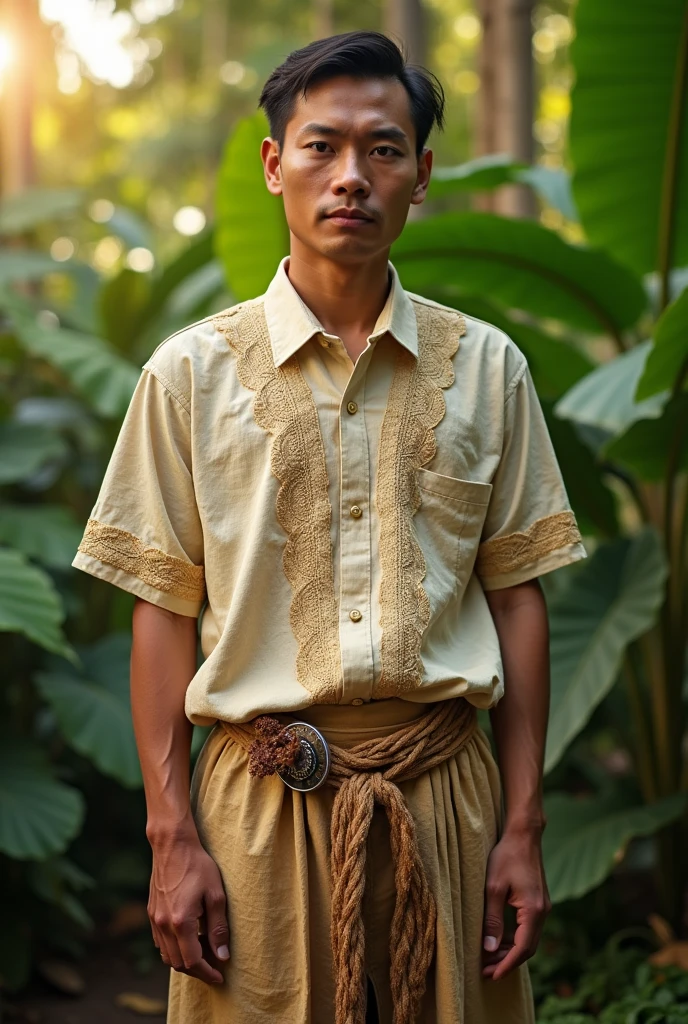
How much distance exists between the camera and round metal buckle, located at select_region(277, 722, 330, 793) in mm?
1404

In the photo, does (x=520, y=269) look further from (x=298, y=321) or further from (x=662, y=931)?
(x=662, y=931)

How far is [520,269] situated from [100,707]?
159cm

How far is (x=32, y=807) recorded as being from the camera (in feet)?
8.95

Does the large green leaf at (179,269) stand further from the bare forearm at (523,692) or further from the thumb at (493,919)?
the thumb at (493,919)

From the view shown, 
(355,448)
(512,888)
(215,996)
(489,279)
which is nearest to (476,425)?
(355,448)

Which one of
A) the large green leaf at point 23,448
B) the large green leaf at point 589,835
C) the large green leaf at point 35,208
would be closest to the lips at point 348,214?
the large green leaf at point 589,835

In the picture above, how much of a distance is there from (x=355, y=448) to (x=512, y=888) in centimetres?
62

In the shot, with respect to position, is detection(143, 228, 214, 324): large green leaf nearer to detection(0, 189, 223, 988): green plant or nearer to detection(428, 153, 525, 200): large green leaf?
detection(0, 189, 223, 988): green plant

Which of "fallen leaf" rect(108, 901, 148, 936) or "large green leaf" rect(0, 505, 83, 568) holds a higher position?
"large green leaf" rect(0, 505, 83, 568)

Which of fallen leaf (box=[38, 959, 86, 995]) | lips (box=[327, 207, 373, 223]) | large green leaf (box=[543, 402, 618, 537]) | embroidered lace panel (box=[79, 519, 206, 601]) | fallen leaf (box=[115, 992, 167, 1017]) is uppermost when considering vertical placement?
lips (box=[327, 207, 373, 223])

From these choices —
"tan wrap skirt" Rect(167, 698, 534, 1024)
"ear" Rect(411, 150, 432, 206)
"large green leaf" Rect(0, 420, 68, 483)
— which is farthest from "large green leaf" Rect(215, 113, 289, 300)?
"tan wrap skirt" Rect(167, 698, 534, 1024)

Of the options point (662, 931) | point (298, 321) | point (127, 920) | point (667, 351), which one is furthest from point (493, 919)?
point (127, 920)

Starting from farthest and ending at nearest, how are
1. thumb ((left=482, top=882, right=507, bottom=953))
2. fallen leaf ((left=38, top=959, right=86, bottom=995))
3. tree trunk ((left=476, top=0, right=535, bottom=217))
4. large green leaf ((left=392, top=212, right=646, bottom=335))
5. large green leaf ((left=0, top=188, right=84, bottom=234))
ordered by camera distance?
large green leaf ((left=0, top=188, right=84, bottom=234)) < tree trunk ((left=476, top=0, right=535, bottom=217)) < fallen leaf ((left=38, top=959, right=86, bottom=995)) < large green leaf ((left=392, top=212, right=646, bottom=335)) < thumb ((left=482, top=882, right=507, bottom=953))

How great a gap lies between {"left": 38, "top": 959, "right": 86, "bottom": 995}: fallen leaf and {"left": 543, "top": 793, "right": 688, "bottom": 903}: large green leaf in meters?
1.32
